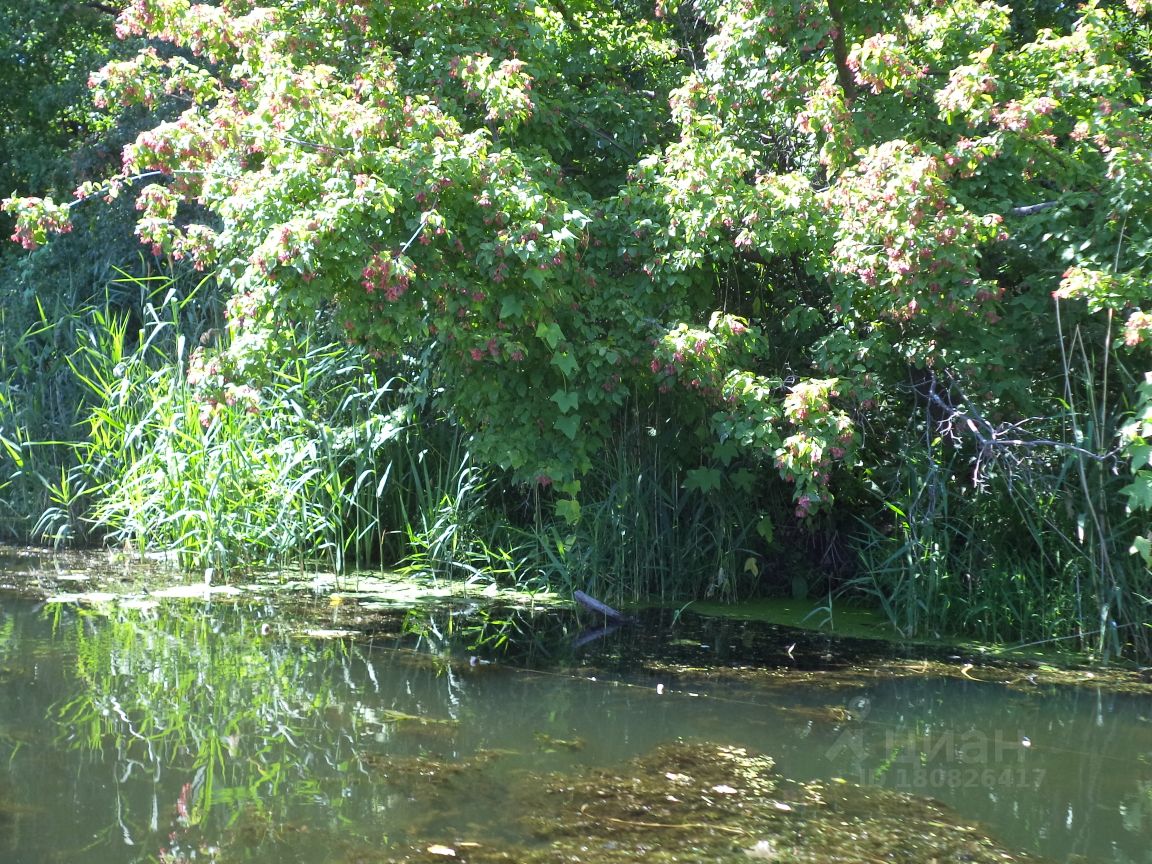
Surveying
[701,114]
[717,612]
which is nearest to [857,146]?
[701,114]

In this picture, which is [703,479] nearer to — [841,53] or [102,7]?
[841,53]

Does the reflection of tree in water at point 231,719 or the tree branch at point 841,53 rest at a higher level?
the tree branch at point 841,53

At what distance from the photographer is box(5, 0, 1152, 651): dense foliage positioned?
5.89 metres

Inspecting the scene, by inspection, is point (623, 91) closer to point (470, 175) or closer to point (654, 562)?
point (470, 175)

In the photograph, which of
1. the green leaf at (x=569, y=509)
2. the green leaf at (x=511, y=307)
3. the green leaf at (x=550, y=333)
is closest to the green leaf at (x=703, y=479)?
the green leaf at (x=569, y=509)

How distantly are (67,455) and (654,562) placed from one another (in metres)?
4.82

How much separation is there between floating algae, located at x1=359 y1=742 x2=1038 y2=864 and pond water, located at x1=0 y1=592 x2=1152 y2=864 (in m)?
0.02

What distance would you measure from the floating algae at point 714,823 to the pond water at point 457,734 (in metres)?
0.02

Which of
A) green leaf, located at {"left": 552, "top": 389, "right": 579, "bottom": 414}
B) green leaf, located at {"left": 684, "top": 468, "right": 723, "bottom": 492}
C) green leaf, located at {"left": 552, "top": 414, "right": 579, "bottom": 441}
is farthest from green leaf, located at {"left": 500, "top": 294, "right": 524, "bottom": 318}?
green leaf, located at {"left": 684, "top": 468, "right": 723, "bottom": 492}

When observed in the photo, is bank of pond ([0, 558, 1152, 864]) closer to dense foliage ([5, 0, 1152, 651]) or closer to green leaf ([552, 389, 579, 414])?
dense foliage ([5, 0, 1152, 651])

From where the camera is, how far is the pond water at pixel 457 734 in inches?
137

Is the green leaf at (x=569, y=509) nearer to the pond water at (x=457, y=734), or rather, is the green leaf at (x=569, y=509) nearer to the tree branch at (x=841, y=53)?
the pond water at (x=457, y=734)

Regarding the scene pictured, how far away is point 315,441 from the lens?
25.2 ft

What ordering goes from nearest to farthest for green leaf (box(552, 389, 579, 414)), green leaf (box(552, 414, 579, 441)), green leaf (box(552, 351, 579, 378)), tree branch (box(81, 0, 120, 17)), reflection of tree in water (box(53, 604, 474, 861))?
reflection of tree in water (box(53, 604, 474, 861)), green leaf (box(552, 351, 579, 378)), green leaf (box(552, 389, 579, 414)), green leaf (box(552, 414, 579, 441)), tree branch (box(81, 0, 120, 17))
